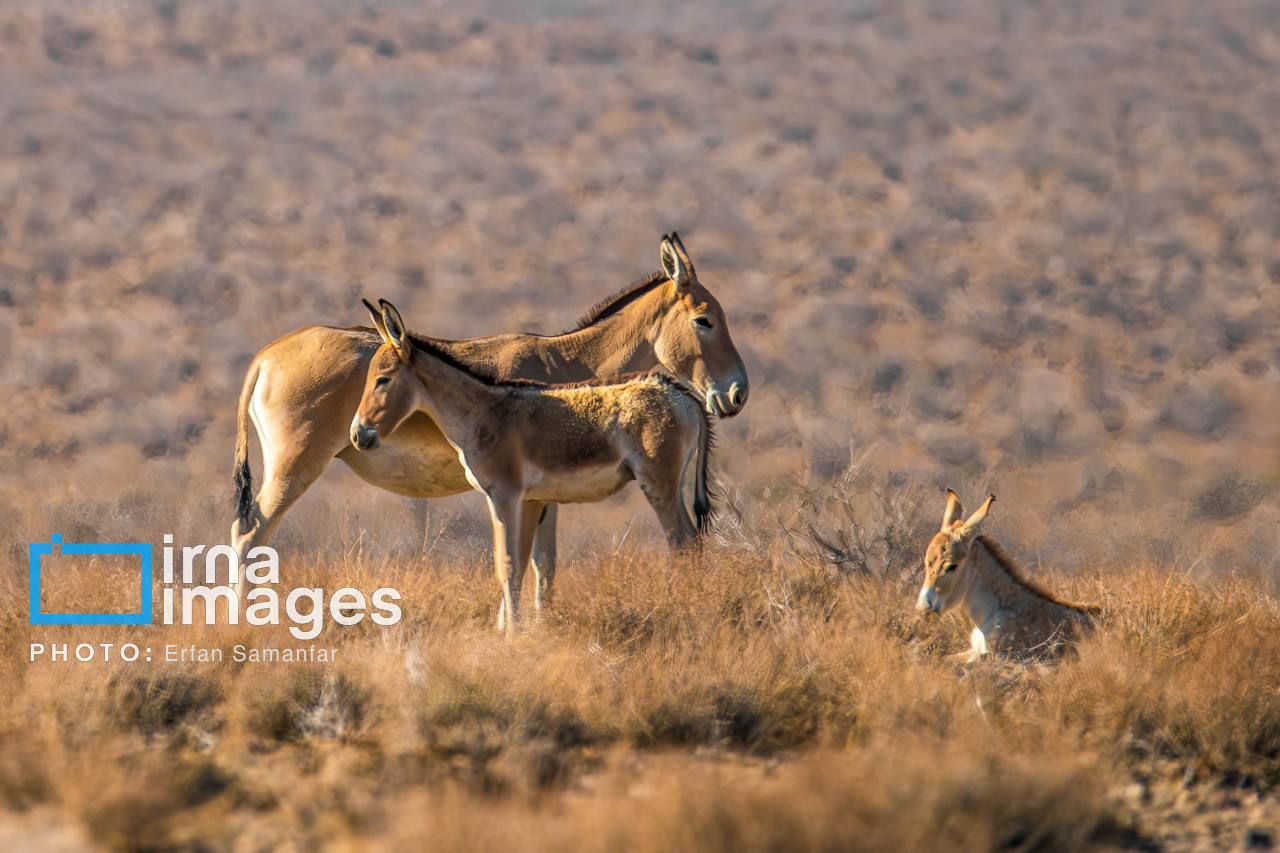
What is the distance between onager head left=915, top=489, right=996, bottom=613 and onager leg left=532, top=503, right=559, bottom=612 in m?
2.76

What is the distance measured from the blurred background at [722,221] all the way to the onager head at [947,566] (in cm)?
976

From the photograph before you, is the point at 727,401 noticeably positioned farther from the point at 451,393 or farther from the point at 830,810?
the point at 830,810

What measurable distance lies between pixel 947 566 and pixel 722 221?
28722 mm

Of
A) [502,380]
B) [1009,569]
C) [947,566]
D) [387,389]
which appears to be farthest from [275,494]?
[1009,569]

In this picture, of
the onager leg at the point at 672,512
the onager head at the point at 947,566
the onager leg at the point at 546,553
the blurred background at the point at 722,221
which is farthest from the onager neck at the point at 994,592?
the blurred background at the point at 722,221

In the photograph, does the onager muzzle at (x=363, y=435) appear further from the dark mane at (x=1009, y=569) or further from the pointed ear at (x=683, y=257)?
the dark mane at (x=1009, y=569)

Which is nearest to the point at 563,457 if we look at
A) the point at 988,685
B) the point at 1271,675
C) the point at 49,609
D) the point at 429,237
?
the point at 988,685

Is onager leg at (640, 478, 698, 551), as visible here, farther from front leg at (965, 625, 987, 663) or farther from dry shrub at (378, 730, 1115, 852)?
dry shrub at (378, 730, 1115, 852)

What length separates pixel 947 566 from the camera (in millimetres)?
7539

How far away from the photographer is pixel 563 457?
814 centimetres

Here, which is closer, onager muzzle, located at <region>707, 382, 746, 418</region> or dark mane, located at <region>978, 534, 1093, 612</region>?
dark mane, located at <region>978, 534, 1093, 612</region>

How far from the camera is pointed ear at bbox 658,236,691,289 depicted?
9583 mm

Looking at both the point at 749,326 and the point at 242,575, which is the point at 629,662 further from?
the point at 749,326

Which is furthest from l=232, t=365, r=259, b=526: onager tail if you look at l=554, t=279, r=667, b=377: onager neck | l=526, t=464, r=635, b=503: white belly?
l=554, t=279, r=667, b=377: onager neck
